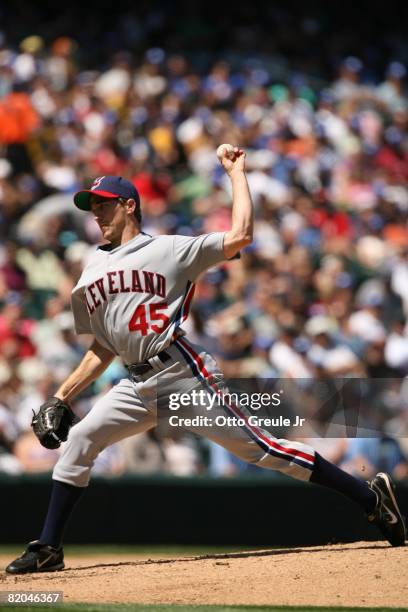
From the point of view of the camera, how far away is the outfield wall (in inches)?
330

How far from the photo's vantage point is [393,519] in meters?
5.95

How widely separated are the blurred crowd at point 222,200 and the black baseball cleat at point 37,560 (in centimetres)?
174

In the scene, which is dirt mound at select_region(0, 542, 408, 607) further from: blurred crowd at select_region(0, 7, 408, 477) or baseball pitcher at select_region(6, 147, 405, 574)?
blurred crowd at select_region(0, 7, 408, 477)

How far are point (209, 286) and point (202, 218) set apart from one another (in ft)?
3.95

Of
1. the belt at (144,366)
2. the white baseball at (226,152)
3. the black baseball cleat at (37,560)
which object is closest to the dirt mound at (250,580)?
the black baseball cleat at (37,560)

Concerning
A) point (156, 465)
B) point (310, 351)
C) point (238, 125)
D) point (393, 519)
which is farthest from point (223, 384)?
point (238, 125)

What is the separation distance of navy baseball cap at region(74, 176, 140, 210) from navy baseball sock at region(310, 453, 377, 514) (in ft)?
4.96

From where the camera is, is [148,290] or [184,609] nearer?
[184,609]

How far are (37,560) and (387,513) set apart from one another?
1.70 meters

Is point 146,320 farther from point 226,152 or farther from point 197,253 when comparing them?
point 226,152

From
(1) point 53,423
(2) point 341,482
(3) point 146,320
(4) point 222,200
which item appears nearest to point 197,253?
(3) point 146,320

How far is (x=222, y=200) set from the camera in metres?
11.5

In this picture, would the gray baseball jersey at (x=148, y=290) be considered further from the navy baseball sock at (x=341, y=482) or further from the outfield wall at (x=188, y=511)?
the outfield wall at (x=188, y=511)

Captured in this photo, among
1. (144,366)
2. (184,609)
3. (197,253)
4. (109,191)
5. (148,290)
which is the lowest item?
(184,609)
